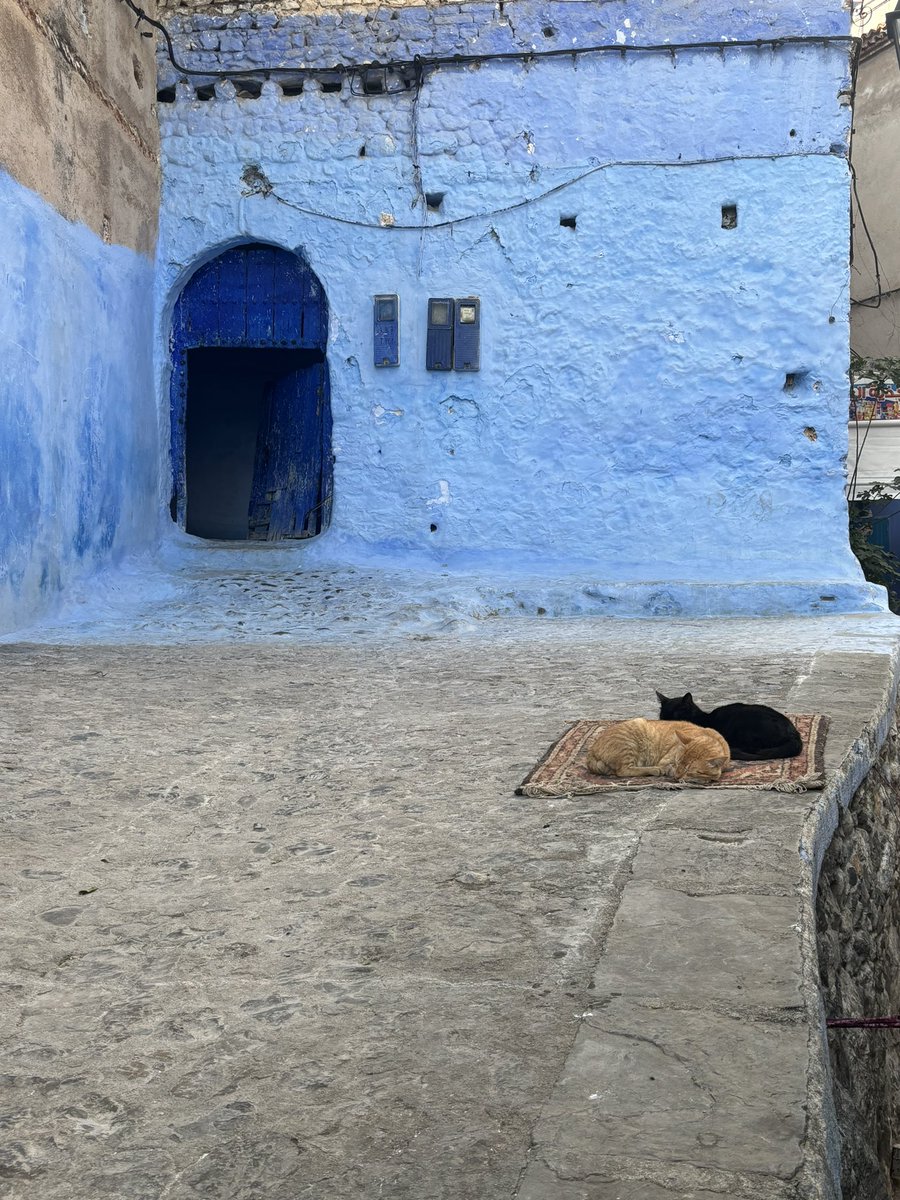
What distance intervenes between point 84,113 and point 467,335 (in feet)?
10.5

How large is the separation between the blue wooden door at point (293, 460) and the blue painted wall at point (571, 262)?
0.41 metres

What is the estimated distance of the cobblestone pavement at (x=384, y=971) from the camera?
1.95 meters

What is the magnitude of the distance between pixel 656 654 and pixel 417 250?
4.38m

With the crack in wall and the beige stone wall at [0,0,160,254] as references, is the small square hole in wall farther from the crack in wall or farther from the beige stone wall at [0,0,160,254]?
the crack in wall

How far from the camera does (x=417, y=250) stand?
32.4ft

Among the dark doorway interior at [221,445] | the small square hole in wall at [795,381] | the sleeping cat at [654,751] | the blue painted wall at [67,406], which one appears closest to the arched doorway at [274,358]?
the blue painted wall at [67,406]

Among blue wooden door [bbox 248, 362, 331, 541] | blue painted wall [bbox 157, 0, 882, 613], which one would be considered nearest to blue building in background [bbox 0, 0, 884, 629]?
blue painted wall [bbox 157, 0, 882, 613]

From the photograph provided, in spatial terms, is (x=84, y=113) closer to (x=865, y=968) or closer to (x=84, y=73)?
(x=84, y=73)

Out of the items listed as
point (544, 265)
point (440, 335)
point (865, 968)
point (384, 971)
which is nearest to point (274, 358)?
point (440, 335)

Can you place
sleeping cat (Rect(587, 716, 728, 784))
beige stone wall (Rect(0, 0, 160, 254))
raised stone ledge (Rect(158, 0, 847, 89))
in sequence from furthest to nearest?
1. raised stone ledge (Rect(158, 0, 847, 89))
2. beige stone wall (Rect(0, 0, 160, 254))
3. sleeping cat (Rect(587, 716, 728, 784))

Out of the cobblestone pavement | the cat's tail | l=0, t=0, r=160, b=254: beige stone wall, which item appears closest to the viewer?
the cobblestone pavement

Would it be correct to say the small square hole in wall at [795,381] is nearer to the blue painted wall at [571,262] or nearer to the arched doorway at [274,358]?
the blue painted wall at [571,262]

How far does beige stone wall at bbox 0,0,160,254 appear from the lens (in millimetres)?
7504

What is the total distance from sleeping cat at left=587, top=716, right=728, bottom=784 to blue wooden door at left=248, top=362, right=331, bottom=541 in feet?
20.6
